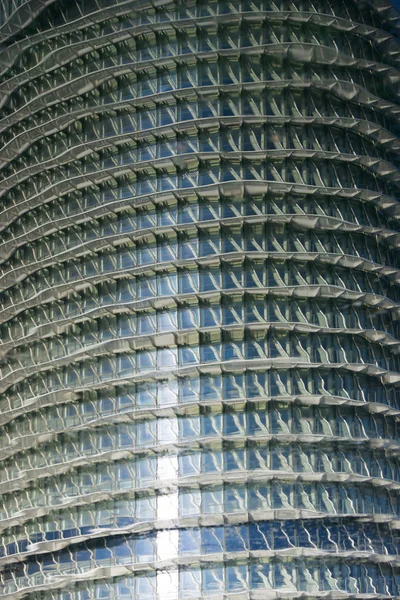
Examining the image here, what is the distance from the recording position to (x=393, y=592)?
58938 millimetres

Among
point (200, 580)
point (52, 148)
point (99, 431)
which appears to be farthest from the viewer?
point (52, 148)

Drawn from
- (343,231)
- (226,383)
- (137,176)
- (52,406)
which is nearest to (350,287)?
(343,231)

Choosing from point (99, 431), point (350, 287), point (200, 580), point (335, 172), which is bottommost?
point (200, 580)

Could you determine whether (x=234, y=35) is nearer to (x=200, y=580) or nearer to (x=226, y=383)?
(x=226, y=383)

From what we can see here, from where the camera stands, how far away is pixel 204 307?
2350 inches

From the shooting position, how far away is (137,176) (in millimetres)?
62906

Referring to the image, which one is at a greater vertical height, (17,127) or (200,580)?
(17,127)

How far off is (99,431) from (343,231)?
51.5ft

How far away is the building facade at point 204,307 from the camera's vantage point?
57344mm

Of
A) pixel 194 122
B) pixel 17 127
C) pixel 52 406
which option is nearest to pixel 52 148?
pixel 17 127

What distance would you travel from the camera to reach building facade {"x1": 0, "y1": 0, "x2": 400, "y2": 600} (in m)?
57.3

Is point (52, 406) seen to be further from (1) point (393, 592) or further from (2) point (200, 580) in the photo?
(1) point (393, 592)

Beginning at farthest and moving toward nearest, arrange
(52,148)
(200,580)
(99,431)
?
(52,148) → (99,431) → (200,580)

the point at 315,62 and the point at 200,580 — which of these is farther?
the point at 315,62
